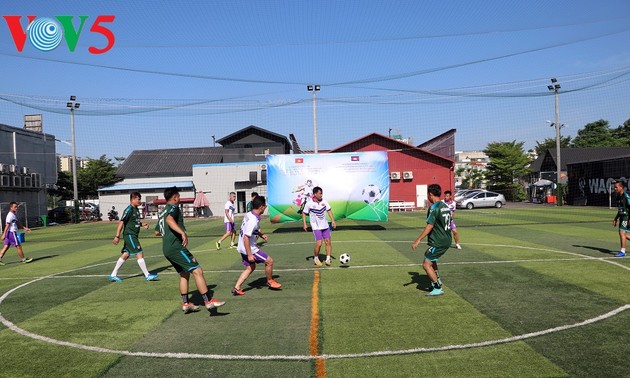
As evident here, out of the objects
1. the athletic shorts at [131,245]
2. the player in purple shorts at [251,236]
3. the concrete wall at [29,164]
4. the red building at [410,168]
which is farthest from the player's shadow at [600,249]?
the concrete wall at [29,164]

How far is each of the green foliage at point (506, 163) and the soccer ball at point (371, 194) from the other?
174 ft

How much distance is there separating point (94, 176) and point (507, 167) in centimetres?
6006

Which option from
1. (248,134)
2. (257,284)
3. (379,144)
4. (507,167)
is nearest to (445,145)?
(379,144)

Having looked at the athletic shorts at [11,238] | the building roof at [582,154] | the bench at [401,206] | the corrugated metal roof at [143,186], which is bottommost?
the bench at [401,206]

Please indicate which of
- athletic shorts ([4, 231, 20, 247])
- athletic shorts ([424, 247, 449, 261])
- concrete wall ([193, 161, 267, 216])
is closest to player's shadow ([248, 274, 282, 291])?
athletic shorts ([424, 247, 449, 261])

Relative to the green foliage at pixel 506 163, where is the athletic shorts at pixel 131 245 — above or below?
below

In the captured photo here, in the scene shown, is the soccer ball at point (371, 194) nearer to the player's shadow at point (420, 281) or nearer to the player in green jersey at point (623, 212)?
the player in green jersey at point (623, 212)

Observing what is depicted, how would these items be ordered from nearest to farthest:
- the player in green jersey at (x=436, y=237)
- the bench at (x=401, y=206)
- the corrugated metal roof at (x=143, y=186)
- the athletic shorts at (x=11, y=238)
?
the player in green jersey at (x=436, y=237)
the athletic shorts at (x=11, y=238)
the bench at (x=401, y=206)
the corrugated metal roof at (x=143, y=186)

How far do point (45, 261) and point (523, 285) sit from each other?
621 inches

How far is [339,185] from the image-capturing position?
908 inches

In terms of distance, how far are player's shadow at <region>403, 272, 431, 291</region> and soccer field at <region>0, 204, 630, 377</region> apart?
44mm

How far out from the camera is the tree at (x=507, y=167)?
68.7m

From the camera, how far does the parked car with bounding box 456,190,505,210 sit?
4559 centimetres

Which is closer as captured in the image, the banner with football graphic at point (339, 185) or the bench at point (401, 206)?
the banner with football graphic at point (339, 185)
